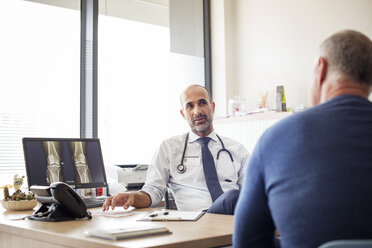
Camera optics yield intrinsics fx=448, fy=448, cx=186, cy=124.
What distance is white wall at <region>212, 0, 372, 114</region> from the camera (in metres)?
4.09

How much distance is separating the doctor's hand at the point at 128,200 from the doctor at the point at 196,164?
5.9 inches

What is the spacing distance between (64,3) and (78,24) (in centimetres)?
21

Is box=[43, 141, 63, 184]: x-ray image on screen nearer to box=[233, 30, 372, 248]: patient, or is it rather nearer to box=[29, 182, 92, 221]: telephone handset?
box=[29, 182, 92, 221]: telephone handset

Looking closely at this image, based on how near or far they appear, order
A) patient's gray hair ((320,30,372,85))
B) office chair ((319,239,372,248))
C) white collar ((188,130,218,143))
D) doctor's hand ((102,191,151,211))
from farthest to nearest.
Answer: white collar ((188,130,218,143)), doctor's hand ((102,191,151,211)), patient's gray hair ((320,30,372,85)), office chair ((319,239,372,248))

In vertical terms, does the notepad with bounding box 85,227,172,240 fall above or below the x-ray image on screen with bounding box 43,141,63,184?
below

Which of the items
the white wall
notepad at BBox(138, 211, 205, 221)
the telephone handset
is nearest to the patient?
notepad at BBox(138, 211, 205, 221)

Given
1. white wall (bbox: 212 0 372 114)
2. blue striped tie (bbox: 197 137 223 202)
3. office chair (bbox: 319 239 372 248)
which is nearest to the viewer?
office chair (bbox: 319 239 372 248)

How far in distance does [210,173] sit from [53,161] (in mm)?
940

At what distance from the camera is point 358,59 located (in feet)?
3.68

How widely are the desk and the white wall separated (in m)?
2.72

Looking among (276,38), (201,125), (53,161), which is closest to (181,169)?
A: (201,125)

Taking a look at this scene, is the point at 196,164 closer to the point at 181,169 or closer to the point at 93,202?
the point at 181,169

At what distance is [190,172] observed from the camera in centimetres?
281

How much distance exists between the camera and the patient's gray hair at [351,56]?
113cm
